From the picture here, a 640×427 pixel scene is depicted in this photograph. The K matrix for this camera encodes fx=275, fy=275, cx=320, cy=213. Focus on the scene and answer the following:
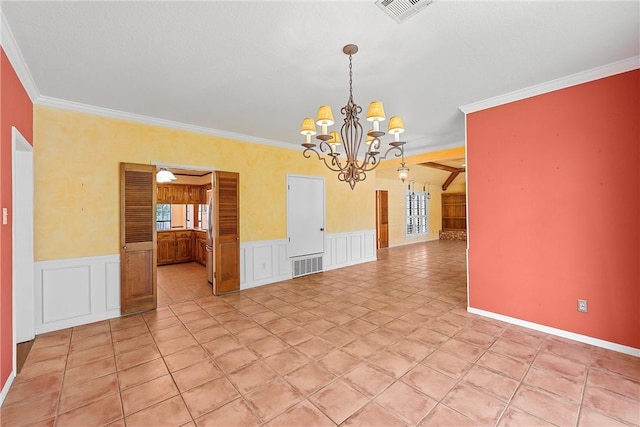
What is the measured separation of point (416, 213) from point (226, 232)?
878 centimetres

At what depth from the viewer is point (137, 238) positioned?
3783 mm

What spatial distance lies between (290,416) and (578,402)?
204 cm

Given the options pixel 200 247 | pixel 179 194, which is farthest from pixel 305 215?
pixel 179 194

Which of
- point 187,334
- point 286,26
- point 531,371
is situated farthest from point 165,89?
point 531,371

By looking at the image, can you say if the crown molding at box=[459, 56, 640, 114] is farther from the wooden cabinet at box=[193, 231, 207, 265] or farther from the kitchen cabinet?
the kitchen cabinet

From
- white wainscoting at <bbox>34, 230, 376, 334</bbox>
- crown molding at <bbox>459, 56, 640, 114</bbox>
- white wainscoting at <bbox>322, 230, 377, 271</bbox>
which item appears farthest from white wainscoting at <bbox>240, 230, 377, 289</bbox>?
crown molding at <bbox>459, 56, 640, 114</bbox>

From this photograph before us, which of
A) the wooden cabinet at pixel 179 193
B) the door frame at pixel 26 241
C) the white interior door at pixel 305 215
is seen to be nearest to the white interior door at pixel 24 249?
the door frame at pixel 26 241

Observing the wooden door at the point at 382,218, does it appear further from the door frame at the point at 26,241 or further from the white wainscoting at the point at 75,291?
the door frame at the point at 26,241

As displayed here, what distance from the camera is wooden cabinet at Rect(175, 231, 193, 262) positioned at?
709 centimetres

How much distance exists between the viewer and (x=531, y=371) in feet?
7.64

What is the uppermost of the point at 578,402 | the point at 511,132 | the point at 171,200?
the point at 511,132

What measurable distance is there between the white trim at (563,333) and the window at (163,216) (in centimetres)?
752

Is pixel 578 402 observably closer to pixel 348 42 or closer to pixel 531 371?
pixel 531 371

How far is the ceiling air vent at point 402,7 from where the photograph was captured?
1.81 meters
